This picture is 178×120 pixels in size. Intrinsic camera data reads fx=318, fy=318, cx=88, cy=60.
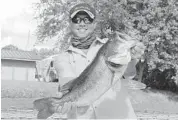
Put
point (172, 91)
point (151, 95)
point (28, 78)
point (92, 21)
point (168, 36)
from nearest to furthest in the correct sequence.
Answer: point (92, 21), point (168, 36), point (151, 95), point (172, 91), point (28, 78)

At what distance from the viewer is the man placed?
2.08 m

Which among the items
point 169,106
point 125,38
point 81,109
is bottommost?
point 169,106

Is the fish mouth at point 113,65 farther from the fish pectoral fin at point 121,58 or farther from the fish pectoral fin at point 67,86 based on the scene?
the fish pectoral fin at point 67,86

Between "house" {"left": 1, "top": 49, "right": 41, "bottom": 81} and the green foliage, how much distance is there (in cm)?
549

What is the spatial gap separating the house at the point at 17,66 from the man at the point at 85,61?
70.9ft

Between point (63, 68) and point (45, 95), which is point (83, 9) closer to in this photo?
point (63, 68)

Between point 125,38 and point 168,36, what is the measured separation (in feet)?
52.1

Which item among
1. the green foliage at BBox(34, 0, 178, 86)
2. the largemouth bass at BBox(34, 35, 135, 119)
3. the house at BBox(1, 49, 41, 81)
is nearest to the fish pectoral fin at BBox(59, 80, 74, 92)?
the largemouth bass at BBox(34, 35, 135, 119)

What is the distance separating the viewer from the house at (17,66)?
77.3ft

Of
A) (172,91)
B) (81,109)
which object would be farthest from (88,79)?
(172,91)

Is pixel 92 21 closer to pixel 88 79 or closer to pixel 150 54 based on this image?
pixel 88 79

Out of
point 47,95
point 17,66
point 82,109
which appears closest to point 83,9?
point 82,109

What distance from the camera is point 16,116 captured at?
1084cm

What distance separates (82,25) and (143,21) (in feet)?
52.1
